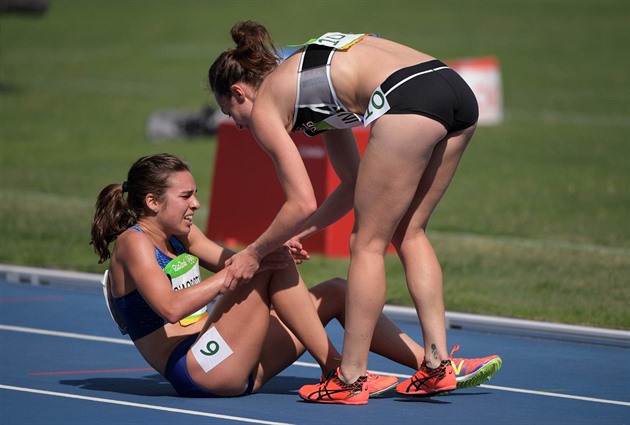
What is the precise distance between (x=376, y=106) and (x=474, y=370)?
145 centimetres

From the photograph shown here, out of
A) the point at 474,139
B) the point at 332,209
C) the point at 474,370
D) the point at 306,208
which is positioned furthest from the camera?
the point at 474,139

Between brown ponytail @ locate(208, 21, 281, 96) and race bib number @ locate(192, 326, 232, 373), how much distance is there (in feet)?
3.82

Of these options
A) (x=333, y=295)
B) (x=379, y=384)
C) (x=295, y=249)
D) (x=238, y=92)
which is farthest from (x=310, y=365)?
(x=238, y=92)

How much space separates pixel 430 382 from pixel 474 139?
1529 centimetres

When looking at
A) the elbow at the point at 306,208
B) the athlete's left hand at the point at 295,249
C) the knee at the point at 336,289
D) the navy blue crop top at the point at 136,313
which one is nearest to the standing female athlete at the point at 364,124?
the elbow at the point at 306,208

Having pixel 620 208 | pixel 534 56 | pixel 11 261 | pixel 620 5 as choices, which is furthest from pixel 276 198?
pixel 620 5

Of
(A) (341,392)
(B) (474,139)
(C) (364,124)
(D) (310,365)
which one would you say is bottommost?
(B) (474,139)

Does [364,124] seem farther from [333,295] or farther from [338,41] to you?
[333,295]

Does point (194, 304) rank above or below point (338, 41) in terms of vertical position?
below

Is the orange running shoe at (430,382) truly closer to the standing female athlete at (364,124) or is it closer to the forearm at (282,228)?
the standing female athlete at (364,124)

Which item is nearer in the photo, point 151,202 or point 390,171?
point 390,171

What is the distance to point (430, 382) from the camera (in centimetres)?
630

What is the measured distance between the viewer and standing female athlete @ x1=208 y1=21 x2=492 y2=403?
584 cm

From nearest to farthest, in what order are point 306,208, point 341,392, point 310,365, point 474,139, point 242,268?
1. point 306,208
2. point 242,268
3. point 341,392
4. point 310,365
5. point 474,139
